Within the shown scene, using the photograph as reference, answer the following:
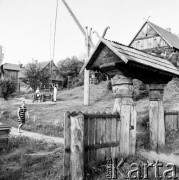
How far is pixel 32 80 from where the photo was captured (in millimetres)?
32281

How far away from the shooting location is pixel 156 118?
6.75m

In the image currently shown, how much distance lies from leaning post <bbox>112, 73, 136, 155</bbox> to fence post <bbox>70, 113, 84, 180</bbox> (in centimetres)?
135

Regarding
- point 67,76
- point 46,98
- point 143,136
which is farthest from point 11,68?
point 143,136

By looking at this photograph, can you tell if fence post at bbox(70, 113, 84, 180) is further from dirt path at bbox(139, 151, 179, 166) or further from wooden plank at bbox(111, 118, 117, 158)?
dirt path at bbox(139, 151, 179, 166)

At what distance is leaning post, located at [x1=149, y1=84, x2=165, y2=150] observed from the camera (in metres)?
6.67

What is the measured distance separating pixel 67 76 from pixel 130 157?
119 feet

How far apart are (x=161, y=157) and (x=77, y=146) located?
9.41 feet

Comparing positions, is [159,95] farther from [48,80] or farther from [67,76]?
[67,76]

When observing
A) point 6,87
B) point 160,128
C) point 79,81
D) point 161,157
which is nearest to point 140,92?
point 160,128

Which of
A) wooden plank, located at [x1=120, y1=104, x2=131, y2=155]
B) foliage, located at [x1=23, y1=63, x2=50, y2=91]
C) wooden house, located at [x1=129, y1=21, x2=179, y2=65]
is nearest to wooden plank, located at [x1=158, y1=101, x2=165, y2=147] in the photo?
wooden plank, located at [x1=120, y1=104, x2=131, y2=155]

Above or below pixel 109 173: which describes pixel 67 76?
above

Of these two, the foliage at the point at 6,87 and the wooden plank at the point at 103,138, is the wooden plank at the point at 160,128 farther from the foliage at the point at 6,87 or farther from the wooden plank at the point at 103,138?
the foliage at the point at 6,87

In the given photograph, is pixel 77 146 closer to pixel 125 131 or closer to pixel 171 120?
pixel 125 131

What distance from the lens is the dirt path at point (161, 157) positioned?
567cm
